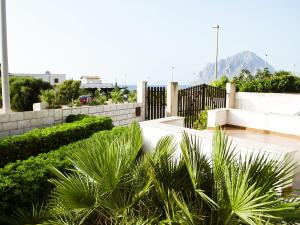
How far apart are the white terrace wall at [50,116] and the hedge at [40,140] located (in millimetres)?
1058

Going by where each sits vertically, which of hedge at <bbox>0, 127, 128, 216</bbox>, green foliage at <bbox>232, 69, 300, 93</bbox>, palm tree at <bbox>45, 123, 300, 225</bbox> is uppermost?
green foliage at <bbox>232, 69, 300, 93</bbox>

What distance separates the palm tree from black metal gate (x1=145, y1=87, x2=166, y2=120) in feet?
27.2

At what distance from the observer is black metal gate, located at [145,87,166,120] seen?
37.4 feet

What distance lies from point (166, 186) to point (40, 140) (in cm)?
502

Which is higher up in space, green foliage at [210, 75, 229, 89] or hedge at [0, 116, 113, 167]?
green foliage at [210, 75, 229, 89]

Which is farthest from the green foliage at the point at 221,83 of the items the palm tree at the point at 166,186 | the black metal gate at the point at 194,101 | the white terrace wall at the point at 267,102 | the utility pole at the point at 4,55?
the palm tree at the point at 166,186

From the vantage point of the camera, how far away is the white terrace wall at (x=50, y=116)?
7.85 metres

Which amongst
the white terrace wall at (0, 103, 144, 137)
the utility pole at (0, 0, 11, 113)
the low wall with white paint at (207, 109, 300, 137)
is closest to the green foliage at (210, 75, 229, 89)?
the white terrace wall at (0, 103, 144, 137)

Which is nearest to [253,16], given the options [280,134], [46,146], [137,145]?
[280,134]

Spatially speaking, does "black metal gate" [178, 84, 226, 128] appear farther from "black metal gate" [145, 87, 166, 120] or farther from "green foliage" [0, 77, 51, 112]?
"green foliage" [0, 77, 51, 112]

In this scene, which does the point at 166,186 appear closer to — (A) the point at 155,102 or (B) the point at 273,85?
(A) the point at 155,102

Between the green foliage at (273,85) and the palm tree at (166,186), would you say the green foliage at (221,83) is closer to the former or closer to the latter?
the green foliage at (273,85)

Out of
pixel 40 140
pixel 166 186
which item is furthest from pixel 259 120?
pixel 166 186

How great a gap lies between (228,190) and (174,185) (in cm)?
62
